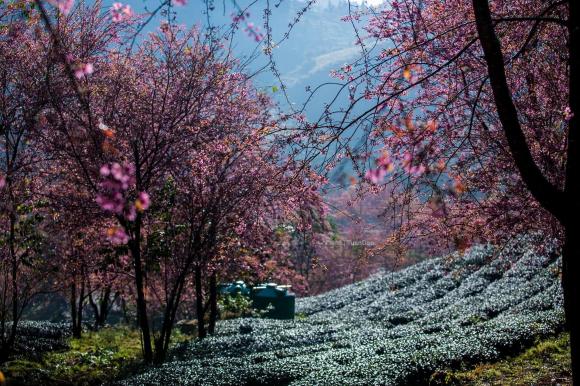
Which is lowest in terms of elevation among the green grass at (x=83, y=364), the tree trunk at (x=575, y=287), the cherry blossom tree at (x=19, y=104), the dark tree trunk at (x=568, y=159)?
the green grass at (x=83, y=364)

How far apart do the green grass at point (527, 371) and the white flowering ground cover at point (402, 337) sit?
313 mm

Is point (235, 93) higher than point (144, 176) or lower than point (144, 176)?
higher

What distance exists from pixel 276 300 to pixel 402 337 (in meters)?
11.7

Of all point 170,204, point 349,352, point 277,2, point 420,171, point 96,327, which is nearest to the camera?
point 277,2

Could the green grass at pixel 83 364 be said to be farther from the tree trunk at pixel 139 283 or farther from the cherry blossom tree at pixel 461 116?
the cherry blossom tree at pixel 461 116

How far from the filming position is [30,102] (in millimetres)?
10008

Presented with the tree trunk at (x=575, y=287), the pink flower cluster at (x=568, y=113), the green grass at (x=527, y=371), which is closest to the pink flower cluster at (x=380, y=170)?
the pink flower cluster at (x=568, y=113)

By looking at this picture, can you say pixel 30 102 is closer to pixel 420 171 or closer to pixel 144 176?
pixel 144 176

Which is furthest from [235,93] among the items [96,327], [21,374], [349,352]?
[96,327]

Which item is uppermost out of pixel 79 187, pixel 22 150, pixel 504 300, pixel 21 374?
pixel 22 150

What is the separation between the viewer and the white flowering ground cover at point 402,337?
9531 mm

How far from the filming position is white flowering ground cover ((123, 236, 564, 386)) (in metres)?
9.53

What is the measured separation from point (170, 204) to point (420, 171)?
663 cm

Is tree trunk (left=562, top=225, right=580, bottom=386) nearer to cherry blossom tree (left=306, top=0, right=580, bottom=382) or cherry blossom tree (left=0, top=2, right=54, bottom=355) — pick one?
cherry blossom tree (left=306, top=0, right=580, bottom=382)
